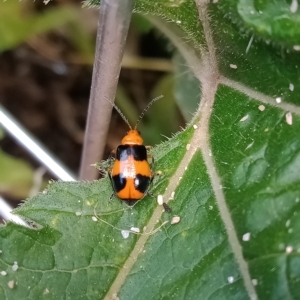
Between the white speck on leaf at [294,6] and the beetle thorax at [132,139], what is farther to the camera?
the beetle thorax at [132,139]

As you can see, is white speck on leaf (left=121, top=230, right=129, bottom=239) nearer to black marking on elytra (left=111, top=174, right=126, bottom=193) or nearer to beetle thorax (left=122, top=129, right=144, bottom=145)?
black marking on elytra (left=111, top=174, right=126, bottom=193)

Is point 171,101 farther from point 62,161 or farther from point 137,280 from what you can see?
point 137,280

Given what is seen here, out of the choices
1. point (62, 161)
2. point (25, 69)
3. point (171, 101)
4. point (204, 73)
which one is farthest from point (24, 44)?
point (204, 73)

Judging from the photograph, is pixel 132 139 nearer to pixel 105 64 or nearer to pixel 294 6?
pixel 105 64

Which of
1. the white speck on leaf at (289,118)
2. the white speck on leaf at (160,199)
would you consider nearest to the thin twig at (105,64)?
the white speck on leaf at (160,199)

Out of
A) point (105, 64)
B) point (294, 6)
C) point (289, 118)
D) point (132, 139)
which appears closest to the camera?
point (294, 6)

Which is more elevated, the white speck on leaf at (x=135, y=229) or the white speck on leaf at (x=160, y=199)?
the white speck on leaf at (x=160, y=199)

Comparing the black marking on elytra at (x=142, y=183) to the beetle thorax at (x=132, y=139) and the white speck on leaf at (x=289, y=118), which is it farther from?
the white speck on leaf at (x=289, y=118)

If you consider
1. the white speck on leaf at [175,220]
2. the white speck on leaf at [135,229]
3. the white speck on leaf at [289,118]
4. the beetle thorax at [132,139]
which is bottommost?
the white speck on leaf at [175,220]

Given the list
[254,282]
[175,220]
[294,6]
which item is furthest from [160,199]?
[294,6]
